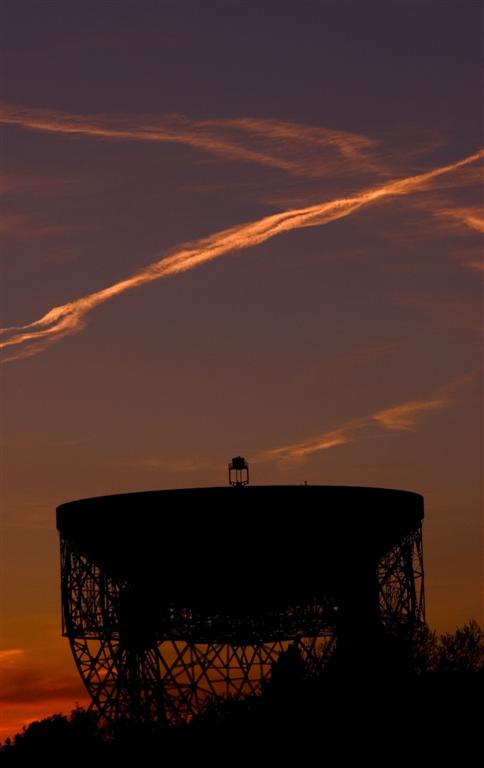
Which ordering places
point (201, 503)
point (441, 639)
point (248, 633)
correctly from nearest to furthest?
point (201, 503) → point (248, 633) → point (441, 639)

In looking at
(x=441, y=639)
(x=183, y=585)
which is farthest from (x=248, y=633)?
(x=441, y=639)

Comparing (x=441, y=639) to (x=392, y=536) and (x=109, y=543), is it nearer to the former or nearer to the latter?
(x=392, y=536)

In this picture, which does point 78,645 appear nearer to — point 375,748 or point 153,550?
point 153,550

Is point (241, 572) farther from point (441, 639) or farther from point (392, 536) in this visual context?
point (441, 639)

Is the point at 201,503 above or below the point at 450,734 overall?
above

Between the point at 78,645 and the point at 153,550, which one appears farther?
the point at 78,645

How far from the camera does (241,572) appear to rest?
2359 inches

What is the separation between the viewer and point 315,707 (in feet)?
200

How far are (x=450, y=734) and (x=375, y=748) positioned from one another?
8.86ft

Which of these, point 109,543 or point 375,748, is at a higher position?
point 109,543

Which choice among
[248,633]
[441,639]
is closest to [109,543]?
[248,633]

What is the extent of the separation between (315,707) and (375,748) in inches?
101

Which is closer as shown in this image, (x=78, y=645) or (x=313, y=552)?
(x=313, y=552)

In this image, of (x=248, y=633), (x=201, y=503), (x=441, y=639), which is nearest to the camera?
(x=201, y=503)
